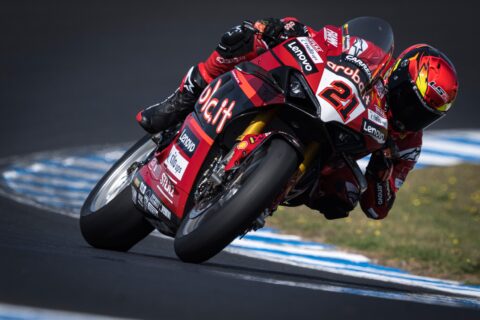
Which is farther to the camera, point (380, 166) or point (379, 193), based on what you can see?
point (379, 193)

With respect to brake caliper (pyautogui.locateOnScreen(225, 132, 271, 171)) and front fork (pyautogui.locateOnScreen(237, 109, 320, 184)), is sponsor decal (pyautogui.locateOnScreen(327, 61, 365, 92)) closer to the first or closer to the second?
front fork (pyautogui.locateOnScreen(237, 109, 320, 184))

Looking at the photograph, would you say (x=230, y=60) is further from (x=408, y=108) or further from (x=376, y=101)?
(x=408, y=108)

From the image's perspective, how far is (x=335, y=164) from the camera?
5.12 m

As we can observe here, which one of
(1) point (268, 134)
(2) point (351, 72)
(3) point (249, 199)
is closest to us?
(3) point (249, 199)

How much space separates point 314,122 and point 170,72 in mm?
8928

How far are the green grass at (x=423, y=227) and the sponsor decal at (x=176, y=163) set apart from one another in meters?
3.18

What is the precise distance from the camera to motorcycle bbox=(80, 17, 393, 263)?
4.62 m

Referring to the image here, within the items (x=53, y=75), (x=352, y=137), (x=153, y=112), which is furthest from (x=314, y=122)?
(x=53, y=75)

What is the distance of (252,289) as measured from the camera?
4.30m

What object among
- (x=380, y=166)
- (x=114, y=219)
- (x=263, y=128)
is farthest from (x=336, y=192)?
(x=114, y=219)

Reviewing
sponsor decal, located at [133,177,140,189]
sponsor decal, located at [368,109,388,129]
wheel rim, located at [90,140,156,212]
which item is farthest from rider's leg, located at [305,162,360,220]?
wheel rim, located at [90,140,156,212]

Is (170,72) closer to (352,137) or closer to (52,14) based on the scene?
(52,14)

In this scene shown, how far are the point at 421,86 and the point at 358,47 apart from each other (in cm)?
41

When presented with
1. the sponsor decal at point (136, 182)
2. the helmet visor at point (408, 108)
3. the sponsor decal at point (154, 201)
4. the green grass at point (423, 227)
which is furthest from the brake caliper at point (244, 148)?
the green grass at point (423, 227)
